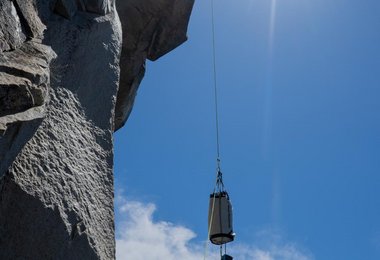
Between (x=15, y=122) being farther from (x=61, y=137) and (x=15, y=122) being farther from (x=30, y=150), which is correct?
(x=61, y=137)

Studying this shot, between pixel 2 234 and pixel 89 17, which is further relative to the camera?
pixel 89 17

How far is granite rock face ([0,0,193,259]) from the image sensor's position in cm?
361

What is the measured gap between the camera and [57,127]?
4699 millimetres

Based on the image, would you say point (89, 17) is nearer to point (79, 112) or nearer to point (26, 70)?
point (79, 112)

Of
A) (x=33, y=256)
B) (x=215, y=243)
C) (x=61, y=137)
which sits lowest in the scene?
(x=33, y=256)

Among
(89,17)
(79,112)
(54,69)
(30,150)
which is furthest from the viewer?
(89,17)

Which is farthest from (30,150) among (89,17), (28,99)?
(89,17)

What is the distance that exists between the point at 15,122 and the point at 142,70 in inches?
203

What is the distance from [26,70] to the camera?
3.51 meters

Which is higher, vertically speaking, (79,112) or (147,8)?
(147,8)

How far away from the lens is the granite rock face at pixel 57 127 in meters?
3.61

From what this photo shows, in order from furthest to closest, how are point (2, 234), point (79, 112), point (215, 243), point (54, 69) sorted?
point (215, 243) → point (79, 112) → point (54, 69) → point (2, 234)

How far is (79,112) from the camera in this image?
199 inches

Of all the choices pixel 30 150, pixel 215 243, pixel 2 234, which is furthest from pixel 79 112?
pixel 215 243
